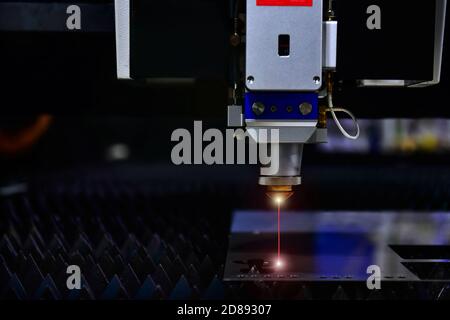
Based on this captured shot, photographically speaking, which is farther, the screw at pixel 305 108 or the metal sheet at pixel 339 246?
the metal sheet at pixel 339 246

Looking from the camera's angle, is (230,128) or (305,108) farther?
(230,128)

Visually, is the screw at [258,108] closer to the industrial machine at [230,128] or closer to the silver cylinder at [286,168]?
the industrial machine at [230,128]

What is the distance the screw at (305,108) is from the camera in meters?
1.31

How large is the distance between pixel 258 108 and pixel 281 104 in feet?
0.16

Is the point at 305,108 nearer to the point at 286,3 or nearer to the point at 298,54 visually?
the point at 298,54

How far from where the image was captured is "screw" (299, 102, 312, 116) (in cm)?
131

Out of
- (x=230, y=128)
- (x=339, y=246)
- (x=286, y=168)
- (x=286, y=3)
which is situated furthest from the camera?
(x=230, y=128)

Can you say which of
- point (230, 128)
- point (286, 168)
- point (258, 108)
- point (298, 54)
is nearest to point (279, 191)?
point (286, 168)

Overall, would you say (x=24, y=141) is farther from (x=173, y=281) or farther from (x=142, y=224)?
(x=173, y=281)

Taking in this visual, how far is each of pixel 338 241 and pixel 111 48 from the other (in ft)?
3.42

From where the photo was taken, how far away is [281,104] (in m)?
1.31

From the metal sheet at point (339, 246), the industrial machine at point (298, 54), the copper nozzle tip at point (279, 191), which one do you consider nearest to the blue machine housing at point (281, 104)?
the industrial machine at point (298, 54)

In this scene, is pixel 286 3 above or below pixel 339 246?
above

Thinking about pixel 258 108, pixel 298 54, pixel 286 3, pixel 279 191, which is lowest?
pixel 279 191
